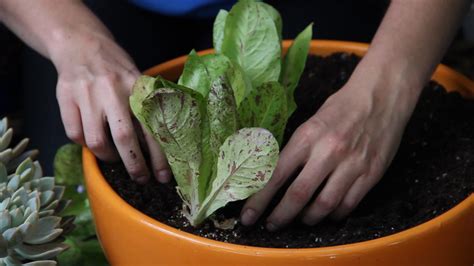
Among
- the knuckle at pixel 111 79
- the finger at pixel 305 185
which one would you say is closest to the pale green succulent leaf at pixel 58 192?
the knuckle at pixel 111 79

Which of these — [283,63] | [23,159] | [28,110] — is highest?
[283,63]

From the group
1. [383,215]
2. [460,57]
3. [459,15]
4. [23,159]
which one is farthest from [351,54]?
[460,57]

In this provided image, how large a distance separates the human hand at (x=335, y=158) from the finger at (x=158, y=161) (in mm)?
98

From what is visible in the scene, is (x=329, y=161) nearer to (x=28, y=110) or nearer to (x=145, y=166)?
(x=145, y=166)

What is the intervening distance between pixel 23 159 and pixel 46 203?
0.07 meters

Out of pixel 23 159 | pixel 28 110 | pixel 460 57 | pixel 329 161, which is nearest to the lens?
A: pixel 329 161

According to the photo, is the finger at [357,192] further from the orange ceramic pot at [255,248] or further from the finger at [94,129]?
the finger at [94,129]

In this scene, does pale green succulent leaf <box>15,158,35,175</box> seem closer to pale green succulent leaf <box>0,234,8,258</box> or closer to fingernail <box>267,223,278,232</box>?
pale green succulent leaf <box>0,234,8,258</box>

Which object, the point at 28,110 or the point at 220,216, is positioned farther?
the point at 28,110

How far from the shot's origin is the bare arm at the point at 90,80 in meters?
0.66

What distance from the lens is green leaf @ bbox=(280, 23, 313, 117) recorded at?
70 centimetres

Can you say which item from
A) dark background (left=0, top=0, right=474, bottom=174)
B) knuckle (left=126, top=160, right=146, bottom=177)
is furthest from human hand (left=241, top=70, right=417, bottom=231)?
dark background (left=0, top=0, right=474, bottom=174)

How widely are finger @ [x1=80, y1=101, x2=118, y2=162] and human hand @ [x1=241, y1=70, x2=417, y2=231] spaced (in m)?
0.14

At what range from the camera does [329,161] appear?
0.59 m
